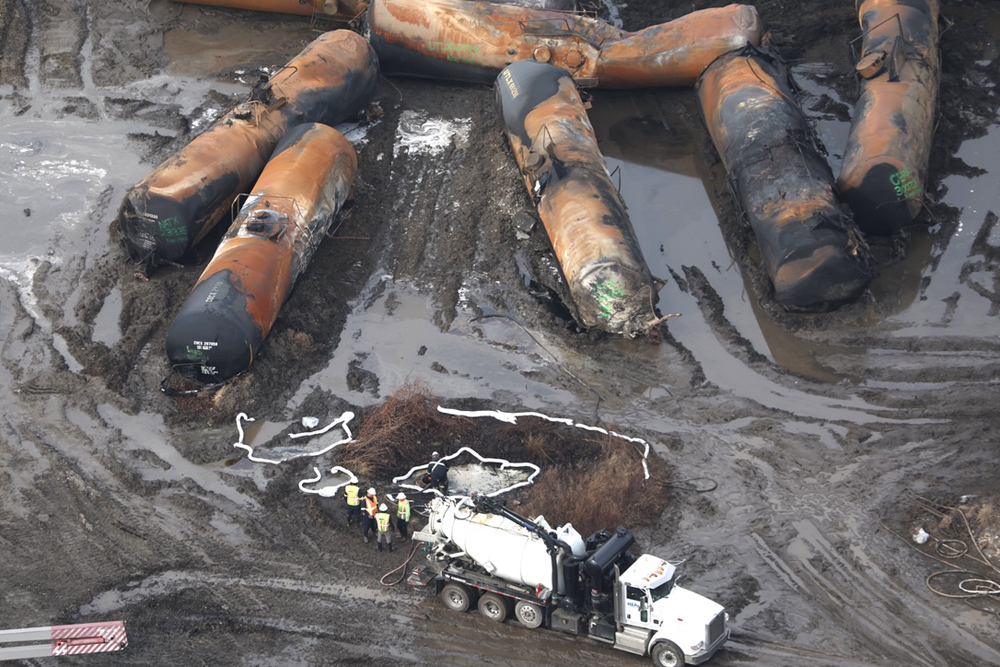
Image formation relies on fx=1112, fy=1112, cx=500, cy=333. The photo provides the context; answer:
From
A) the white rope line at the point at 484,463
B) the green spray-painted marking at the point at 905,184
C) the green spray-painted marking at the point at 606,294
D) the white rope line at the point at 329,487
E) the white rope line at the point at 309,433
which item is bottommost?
the white rope line at the point at 309,433

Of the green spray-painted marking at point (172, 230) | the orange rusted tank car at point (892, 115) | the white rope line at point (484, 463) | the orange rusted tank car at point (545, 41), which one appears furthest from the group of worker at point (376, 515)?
the orange rusted tank car at point (545, 41)

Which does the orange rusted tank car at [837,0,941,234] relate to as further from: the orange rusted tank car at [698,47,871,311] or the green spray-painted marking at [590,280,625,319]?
the green spray-painted marking at [590,280,625,319]

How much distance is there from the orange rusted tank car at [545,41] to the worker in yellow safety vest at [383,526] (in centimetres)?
1272

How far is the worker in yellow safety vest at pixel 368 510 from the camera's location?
1569 cm

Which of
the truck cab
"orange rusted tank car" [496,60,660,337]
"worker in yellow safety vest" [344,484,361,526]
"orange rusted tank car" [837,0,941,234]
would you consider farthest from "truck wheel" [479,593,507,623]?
"orange rusted tank car" [837,0,941,234]

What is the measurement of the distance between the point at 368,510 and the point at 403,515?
50 centimetres

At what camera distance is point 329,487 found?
17016mm

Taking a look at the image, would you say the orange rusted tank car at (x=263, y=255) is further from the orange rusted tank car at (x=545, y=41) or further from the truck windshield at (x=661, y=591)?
the truck windshield at (x=661, y=591)

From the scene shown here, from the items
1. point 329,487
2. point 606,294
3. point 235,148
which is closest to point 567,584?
point 329,487

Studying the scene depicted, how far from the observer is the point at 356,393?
61.9 feet

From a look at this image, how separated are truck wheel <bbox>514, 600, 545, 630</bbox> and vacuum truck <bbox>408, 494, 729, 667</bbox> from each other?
0.01m

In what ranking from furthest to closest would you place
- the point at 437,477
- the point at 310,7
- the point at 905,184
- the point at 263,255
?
the point at 310,7, the point at 905,184, the point at 263,255, the point at 437,477

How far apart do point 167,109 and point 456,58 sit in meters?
6.82

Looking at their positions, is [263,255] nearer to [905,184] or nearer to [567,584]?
[567,584]
